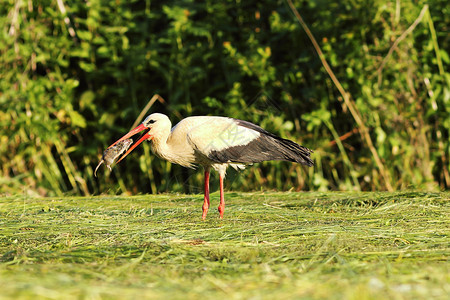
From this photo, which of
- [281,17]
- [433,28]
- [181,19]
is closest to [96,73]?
[181,19]

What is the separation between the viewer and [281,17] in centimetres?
655

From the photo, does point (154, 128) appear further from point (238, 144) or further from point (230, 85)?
point (230, 85)

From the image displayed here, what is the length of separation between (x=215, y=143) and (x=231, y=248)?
160 centimetres

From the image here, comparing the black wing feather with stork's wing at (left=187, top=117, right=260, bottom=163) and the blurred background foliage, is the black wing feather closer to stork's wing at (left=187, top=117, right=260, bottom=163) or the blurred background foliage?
stork's wing at (left=187, top=117, right=260, bottom=163)

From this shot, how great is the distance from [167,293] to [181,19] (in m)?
4.95

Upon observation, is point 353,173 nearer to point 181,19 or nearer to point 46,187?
point 181,19

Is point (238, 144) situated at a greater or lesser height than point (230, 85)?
lesser

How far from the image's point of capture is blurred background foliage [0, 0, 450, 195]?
229 inches

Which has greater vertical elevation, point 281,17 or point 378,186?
point 281,17

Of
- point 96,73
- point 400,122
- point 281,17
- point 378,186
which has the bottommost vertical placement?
point 378,186

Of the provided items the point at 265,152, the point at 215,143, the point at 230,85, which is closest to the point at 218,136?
the point at 215,143

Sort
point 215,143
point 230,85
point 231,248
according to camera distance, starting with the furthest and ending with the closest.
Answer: point 230,85 < point 215,143 < point 231,248

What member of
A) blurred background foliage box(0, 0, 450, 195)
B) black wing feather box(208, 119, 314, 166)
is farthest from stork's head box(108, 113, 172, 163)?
blurred background foliage box(0, 0, 450, 195)

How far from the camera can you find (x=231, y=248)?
285 cm
